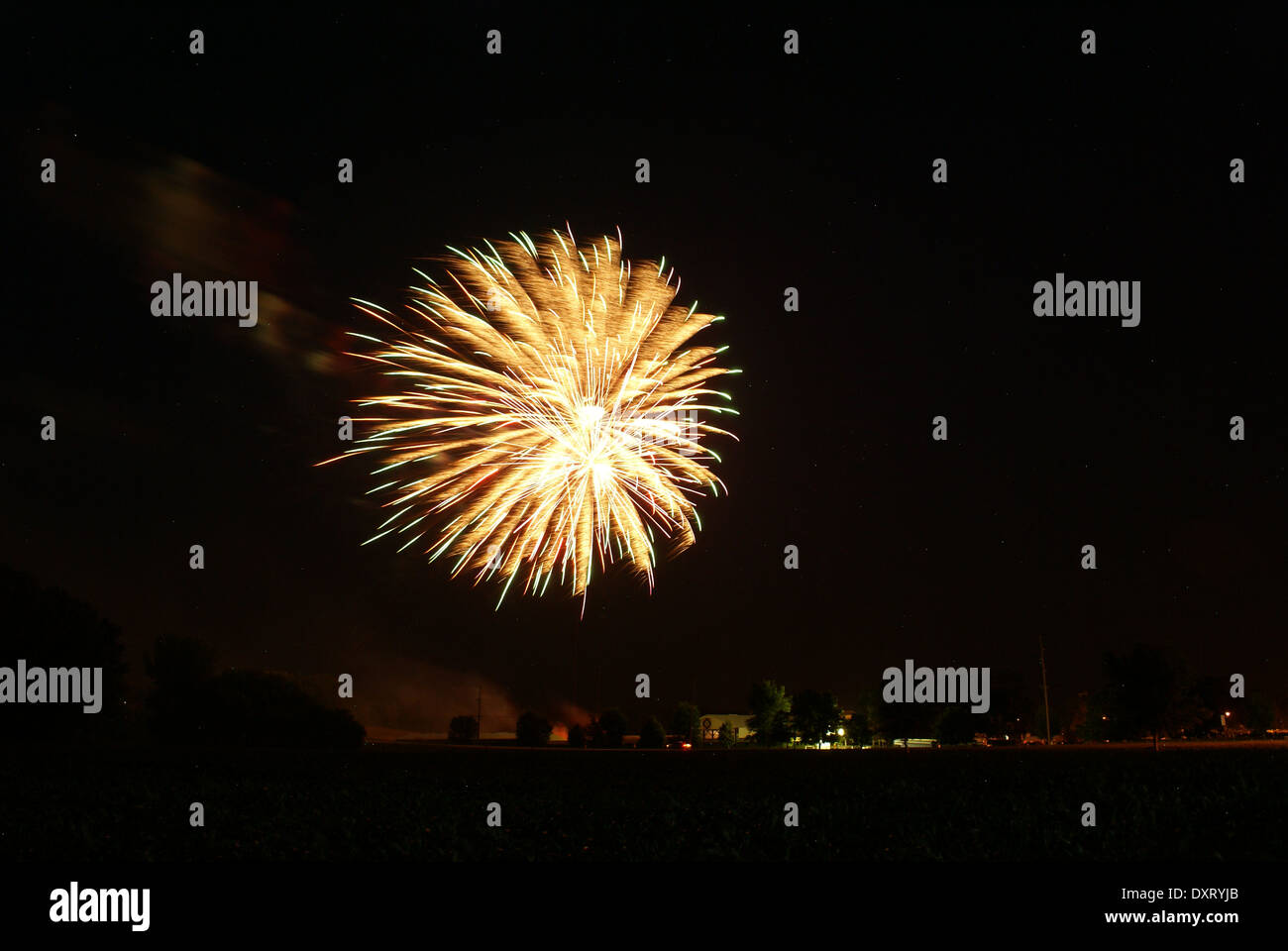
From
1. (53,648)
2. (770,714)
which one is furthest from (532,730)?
(770,714)

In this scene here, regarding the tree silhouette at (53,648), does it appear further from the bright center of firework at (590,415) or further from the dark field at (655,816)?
the bright center of firework at (590,415)

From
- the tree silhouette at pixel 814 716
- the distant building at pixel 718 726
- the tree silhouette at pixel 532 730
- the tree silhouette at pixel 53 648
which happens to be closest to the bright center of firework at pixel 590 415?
the tree silhouette at pixel 53 648

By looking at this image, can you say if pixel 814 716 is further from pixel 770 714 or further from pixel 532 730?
pixel 532 730

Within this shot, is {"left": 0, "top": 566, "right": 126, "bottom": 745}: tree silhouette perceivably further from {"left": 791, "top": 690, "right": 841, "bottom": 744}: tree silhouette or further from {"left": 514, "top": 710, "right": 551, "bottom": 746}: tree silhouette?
{"left": 791, "top": 690, "right": 841, "bottom": 744}: tree silhouette
